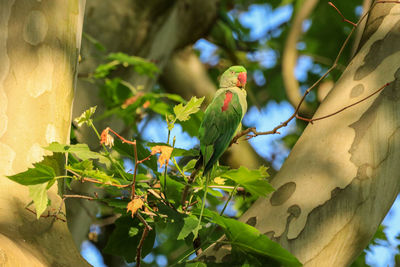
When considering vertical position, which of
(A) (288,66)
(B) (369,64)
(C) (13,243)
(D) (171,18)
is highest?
(D) (171,18)

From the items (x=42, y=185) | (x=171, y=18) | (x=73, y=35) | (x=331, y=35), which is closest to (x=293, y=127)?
(x=331, y=35)

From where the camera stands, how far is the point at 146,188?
1.26 meters

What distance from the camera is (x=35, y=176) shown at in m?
1.08

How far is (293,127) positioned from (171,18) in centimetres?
197

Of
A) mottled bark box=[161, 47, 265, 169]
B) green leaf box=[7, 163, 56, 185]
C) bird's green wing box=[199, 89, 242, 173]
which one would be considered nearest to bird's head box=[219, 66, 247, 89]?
bird's green wing box=[199, 89, 242, 173]

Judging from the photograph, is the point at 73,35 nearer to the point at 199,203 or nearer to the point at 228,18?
the point at 199,203

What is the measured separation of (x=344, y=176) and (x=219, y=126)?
383 mm

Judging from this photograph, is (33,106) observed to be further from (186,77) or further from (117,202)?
(186,77)

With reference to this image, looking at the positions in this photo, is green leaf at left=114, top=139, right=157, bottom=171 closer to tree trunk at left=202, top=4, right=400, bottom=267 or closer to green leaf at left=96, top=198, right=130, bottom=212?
green leaf at left=96, top=198, right=130, bottom=212

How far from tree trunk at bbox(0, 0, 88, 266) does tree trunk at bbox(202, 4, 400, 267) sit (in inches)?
17.3

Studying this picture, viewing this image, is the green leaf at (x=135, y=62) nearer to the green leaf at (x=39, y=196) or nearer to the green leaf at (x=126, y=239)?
the green leaf at (x=126, y=239)

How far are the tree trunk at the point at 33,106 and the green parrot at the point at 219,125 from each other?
413 mm

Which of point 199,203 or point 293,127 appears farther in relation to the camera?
point 293,127

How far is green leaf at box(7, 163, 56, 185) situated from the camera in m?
1.06
